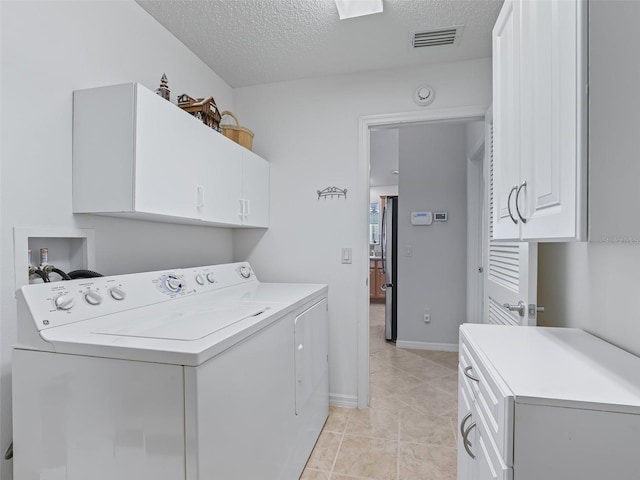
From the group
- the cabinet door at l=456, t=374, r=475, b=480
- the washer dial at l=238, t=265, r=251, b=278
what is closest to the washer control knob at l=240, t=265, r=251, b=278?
the washer dial at l=238, t=265, r=251, b=278

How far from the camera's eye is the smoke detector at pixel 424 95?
7.91 ft

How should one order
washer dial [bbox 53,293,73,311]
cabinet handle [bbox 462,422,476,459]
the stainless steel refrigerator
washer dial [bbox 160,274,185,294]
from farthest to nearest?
the stainless steel refrigerator → washer dial [bbox 160,274,185,294] → washer dial [bbox 53,293,73,311] → cabinet handle [bbox 462,422,476,459]

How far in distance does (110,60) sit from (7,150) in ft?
2.30

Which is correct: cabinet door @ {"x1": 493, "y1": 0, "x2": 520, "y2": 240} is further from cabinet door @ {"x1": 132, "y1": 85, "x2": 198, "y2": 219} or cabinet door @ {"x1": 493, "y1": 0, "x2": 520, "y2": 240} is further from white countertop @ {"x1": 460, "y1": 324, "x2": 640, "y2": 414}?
cabinet door @ {"x1": 132, "y1": 85, "x2": 198, "y2": 219}

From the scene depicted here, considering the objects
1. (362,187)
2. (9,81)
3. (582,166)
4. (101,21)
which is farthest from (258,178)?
(582,166)

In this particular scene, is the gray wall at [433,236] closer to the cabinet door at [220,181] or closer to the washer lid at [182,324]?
the cabinet door at [220,181]

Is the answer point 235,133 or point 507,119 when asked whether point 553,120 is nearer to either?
point 507,119

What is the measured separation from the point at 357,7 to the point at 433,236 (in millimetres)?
2532

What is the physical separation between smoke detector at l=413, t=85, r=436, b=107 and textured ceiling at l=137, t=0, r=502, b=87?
0.58 ft

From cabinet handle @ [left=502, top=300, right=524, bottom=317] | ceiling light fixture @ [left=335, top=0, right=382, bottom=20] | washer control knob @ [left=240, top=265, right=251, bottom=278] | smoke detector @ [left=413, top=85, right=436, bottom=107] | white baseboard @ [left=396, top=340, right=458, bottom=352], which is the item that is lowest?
white baseboard @ [left=396, top=340, right=458, bottom=352]

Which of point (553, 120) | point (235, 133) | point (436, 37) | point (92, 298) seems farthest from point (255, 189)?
point (553, 120)

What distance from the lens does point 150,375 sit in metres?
0.95

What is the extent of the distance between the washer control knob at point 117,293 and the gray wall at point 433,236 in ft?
9.91

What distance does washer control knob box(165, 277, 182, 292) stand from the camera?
1.66m
